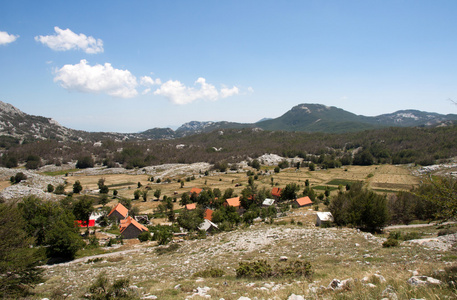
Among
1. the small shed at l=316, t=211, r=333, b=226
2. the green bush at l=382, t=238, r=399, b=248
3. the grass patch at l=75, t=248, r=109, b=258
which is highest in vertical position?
the green bush at l=382, t=238, r=399, b=248

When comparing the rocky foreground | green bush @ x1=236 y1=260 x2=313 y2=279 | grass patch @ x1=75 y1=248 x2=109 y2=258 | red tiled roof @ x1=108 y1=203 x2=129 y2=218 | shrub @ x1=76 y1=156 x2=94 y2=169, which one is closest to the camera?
the rocky foreground

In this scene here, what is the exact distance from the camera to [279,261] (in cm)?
1870

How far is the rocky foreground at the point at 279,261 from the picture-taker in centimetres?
936

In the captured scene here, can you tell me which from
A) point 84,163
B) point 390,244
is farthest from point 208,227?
point 84,163

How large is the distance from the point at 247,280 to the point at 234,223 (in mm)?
34218

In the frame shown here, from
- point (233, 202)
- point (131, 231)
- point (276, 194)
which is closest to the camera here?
point (131, 231)

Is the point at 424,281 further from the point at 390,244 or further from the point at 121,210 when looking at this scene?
the point at 121,210

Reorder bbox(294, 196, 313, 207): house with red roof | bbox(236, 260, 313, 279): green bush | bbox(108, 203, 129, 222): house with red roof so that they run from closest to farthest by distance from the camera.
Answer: bbox(236, 260, 313, 279): green bush, bbox(108, 203, 129, 222): house with red roof, bbox(294, 196, 313, 207): house with red roof

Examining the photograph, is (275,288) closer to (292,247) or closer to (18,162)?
(292,247)

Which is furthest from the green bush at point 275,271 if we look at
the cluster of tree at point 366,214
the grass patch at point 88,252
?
the grass patch at point 88,252

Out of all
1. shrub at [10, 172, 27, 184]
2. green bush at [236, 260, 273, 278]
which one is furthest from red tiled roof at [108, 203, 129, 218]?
shrub at [10, 172, 27, 184]

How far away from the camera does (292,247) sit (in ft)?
75.8

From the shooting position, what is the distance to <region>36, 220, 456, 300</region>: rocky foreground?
9.36 meters

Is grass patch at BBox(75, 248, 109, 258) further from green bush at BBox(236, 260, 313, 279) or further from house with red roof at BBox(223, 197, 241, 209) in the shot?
house with red roof at BBox(223, 197, 241, 209)
